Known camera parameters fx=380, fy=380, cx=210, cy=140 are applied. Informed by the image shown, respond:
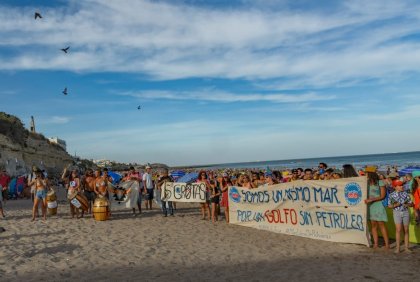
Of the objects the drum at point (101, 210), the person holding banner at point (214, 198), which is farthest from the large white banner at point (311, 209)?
the drum at point (101, 210)

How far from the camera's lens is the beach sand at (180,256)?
6.68 metres

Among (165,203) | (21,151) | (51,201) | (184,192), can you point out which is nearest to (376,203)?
(184,192)

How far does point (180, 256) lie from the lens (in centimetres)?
792

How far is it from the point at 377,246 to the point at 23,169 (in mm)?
31712

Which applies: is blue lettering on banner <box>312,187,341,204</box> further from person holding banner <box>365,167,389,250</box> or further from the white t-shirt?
the white t-shirt

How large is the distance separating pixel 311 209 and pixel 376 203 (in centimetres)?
173

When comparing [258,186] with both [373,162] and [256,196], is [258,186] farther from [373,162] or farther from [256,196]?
[373,162]

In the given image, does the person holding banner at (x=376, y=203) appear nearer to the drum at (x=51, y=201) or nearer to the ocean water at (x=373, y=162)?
the drum at (x=51, y=201)

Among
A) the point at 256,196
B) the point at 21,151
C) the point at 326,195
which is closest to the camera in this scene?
the point at 326,195

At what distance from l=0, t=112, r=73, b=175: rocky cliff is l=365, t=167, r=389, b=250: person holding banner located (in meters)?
28.7

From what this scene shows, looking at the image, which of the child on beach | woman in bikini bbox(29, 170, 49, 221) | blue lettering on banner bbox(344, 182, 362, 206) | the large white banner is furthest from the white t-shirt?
the child on beach

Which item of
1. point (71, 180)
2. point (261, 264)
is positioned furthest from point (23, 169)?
point (261, 264)

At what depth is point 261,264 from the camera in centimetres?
743

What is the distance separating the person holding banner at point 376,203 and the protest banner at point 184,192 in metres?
5.78
